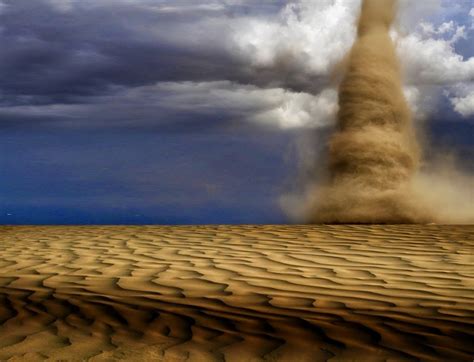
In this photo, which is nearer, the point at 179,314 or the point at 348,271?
the point at 179,314

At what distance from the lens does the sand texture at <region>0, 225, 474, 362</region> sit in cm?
338

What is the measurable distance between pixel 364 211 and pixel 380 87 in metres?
2.67

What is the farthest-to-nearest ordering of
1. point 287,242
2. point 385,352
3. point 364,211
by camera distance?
point 364,211
point 287,242
point 385,352

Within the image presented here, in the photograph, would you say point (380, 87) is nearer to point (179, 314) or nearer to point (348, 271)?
point (348, 271)

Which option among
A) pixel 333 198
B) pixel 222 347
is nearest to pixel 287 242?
pixel 222 347

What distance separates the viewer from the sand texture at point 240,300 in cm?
338

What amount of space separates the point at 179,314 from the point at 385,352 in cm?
137

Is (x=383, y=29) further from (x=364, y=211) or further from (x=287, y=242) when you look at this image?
(x=287, y=242)

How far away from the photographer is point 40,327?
387 cm

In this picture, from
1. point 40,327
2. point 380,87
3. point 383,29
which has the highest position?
point 383,29

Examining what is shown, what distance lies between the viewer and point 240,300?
15.0ft

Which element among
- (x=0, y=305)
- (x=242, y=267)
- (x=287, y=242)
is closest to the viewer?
(x=0, y=305)

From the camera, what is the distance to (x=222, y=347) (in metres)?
3.38

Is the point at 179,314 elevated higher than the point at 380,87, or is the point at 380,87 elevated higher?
the point at 380,87
